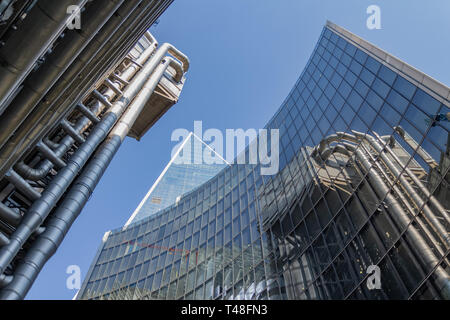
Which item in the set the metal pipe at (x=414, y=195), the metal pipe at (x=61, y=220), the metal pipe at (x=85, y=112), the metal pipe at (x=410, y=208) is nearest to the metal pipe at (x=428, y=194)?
the metal pipe at (x=414, y=195)

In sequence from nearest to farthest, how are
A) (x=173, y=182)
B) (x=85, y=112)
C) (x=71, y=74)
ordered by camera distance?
(x=71, y=74)
(x=85, y=112)
(x=173, y=182)

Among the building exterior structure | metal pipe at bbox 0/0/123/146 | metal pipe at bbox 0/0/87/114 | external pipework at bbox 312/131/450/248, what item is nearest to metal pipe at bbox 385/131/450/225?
external pipework at bbox 312/131/450/248

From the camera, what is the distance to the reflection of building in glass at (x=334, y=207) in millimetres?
14422

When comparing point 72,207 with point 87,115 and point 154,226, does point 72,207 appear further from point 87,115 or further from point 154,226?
point 154,226

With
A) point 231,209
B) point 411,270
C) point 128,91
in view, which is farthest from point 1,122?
point 231,209

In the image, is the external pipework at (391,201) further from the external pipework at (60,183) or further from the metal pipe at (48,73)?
the metal pipe at (48,73)

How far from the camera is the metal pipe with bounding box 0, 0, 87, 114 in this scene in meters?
5.80

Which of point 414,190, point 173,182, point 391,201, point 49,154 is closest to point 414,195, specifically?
point 414,190

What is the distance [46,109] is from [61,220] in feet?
16.8

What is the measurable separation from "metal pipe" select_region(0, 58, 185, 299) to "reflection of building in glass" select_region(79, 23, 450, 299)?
1331 cm

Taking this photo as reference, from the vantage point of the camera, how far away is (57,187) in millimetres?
12461

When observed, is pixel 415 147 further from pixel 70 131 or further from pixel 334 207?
pixel 70 131

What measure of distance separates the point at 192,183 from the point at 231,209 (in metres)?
59.9

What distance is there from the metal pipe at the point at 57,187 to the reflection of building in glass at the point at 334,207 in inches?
Answer: 543
